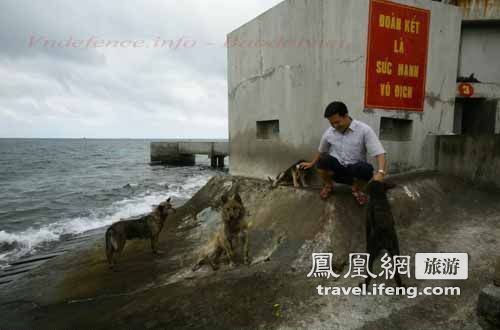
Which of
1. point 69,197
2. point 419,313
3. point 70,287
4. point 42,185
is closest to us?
point 419,313

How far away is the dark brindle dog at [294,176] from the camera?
5.57 metres

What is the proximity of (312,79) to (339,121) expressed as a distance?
5.79ft

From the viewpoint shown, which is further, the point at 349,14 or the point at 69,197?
the point at 69,197

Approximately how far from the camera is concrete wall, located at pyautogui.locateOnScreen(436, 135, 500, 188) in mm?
5762

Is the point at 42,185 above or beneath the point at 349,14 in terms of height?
beneath

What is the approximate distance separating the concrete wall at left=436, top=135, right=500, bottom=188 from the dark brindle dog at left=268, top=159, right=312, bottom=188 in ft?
10.2

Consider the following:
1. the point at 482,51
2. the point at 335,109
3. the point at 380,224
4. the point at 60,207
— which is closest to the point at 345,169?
the point at 335,109

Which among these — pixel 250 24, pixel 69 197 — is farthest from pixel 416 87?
pixel 69 197

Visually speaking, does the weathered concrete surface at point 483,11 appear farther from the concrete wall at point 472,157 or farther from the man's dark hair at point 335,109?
the man's dark hair at point 335,109

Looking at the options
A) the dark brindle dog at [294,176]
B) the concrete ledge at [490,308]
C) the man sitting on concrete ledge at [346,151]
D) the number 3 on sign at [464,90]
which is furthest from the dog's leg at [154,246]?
the number 3 on sign at [464,90]

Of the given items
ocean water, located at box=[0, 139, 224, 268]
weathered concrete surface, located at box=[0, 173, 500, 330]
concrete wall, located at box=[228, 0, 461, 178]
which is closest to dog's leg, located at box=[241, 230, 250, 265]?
weathered concrete surface, located at box=[0, 173, 500, 330]

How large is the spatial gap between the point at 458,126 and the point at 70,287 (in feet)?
32.8

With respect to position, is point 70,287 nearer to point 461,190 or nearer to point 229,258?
point 229,258

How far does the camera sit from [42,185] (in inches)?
789
